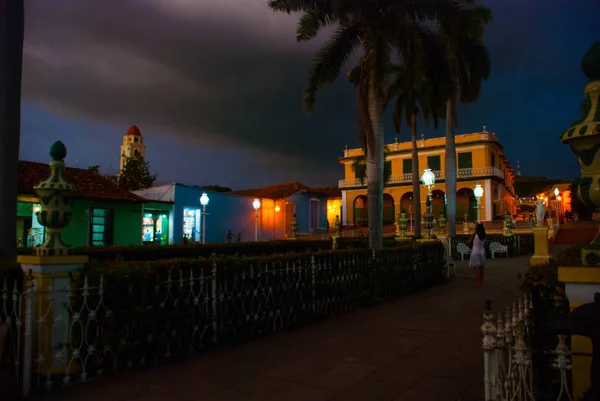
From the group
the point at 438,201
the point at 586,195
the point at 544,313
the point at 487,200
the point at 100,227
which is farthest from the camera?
the point at 438,201

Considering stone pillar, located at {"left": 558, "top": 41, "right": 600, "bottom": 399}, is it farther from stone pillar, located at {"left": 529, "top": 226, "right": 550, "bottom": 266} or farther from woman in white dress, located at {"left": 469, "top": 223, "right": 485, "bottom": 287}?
stone pillar, located at {"left": 529, "top": 226, "right": 550, "bottom": 266}

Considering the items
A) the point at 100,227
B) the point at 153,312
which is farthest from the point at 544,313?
the point at 100,227

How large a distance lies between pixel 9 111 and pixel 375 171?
379 inches

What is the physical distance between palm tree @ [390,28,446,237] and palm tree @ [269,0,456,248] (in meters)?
0.57

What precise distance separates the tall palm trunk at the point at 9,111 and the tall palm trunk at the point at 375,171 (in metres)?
9.13

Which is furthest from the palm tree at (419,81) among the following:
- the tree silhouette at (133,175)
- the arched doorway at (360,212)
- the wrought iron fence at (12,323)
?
the tree silhouette at (133,175)

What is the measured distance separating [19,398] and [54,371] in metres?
0.42

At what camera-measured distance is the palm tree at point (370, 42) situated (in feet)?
41.9

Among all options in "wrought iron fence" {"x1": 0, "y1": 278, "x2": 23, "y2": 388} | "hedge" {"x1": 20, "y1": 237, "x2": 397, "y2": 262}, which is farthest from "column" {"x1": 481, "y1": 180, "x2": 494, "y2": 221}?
"wrought iron fence" {"x1": 0, "y1": 278, "x2": 23, "y2": 388}

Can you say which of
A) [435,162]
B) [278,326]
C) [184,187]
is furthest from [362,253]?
[435,162]

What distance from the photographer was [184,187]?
2909 cm

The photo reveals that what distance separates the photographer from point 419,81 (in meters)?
16.4

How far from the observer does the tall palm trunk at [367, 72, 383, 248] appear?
1273 centimetres

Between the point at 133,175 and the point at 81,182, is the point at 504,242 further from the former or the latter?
the point at 133,175
